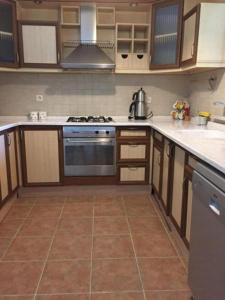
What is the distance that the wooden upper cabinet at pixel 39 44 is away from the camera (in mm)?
3094

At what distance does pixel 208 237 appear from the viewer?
1.26 m

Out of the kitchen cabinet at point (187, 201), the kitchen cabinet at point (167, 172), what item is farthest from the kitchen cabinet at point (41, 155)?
the kitchen cabinet at point (187, 201)

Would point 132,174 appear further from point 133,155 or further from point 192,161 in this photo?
point 192,161

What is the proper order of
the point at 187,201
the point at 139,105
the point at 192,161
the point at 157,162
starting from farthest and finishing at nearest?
the point at 139,105, the point at 157,162, the point at 187,201, the point at 192,161

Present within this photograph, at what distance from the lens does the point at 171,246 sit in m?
2.16

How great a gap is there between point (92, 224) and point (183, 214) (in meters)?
0.96

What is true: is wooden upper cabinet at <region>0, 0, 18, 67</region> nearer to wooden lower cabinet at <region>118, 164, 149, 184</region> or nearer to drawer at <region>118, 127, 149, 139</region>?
drawer at <region>118, 127, 149, 139</region>

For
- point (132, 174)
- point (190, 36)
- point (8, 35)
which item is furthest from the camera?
point (132, 174)

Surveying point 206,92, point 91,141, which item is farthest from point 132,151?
point 206,92

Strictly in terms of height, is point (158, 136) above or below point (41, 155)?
above

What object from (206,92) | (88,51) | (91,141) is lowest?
(91,141)

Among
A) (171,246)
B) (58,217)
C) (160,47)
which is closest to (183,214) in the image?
(171,246)

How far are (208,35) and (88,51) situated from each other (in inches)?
55.9

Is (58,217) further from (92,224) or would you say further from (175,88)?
(175,88)
